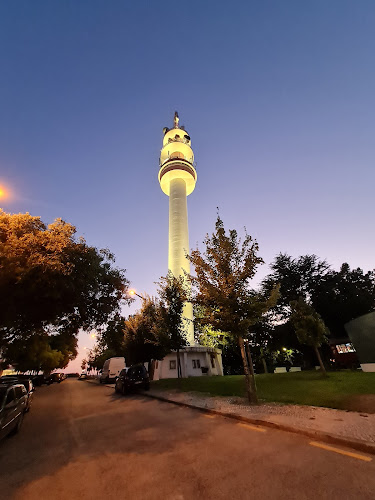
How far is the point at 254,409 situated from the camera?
8945mm

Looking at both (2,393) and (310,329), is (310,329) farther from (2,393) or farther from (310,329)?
(2,393)

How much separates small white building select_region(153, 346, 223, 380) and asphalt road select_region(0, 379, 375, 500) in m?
24.4

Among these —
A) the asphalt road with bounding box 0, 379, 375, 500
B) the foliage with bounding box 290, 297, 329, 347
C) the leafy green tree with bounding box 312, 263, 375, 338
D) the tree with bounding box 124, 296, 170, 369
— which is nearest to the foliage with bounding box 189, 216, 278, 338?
the asphalt road with bounding box 0, 379, 375, 500

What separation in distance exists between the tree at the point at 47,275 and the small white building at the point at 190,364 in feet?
47.3

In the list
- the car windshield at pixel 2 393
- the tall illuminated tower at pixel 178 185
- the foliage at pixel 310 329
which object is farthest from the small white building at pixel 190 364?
the car windshield at pixel 2 393

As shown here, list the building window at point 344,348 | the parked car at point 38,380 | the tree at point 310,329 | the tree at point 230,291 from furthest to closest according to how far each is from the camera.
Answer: the parked car at point 38,380 < the building window at point 344,348 < the tree at point 310,329 < the tree at point 230,291

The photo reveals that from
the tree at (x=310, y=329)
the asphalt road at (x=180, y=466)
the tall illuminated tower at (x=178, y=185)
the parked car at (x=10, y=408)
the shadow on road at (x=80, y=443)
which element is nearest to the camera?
the asphalt road at (x=180, y=466)

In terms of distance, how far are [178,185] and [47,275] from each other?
3745 cm

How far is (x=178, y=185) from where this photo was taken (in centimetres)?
4791

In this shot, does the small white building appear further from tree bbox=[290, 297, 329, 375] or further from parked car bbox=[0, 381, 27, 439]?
parked car bbox=[0, 381, 27, 439]

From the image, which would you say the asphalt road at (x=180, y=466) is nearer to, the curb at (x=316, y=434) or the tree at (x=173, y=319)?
the curb at (x=316, y=434)

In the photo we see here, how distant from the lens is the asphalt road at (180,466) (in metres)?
3.67

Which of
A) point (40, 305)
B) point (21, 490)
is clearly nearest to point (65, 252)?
point (40, 305)

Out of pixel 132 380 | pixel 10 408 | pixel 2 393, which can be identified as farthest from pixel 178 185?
pixel 10 408
